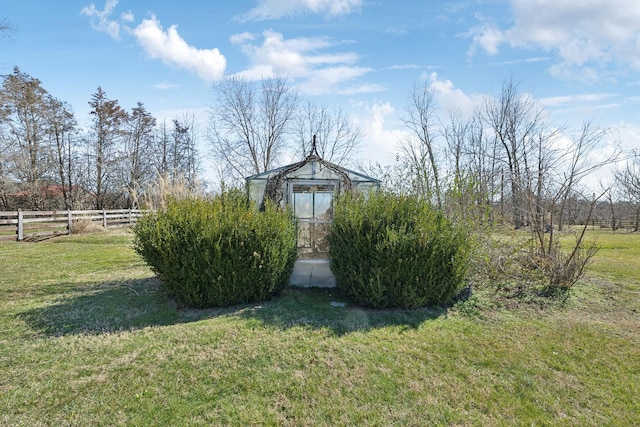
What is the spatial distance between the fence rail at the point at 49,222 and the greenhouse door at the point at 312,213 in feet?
20.8

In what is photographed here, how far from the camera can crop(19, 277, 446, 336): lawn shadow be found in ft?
13.6

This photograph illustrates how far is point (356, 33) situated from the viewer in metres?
9.72

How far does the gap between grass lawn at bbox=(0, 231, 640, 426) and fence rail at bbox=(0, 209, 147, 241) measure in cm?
735

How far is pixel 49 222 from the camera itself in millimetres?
14391

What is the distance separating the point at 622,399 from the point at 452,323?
1749 mm

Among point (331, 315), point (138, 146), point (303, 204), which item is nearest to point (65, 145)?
point (138, 146)

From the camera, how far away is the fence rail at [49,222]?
1247cm

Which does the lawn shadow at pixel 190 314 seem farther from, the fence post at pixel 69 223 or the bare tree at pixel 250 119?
the bare tree at pixel 250 119

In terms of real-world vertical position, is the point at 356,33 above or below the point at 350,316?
above

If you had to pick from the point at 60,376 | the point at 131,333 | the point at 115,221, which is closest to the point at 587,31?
the point at 131,333

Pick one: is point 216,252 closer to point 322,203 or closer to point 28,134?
point 322,203

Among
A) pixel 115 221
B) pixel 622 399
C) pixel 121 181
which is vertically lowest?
pixel 622 399

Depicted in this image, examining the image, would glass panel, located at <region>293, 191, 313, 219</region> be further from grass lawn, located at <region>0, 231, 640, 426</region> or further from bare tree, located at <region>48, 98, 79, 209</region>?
bare tree, located at <region>48, 98, 79, 209</region>

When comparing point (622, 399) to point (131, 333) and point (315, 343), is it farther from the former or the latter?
point (131, 333)
